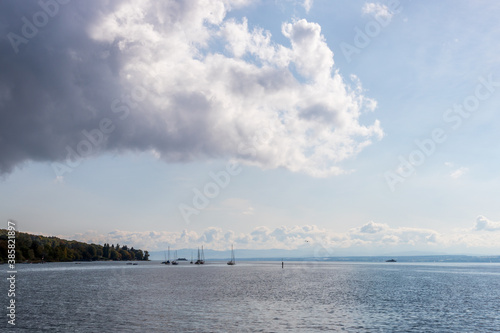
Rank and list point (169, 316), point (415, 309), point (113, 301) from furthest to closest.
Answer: point (113, 301)
point (415, 309)
point (169, 316)

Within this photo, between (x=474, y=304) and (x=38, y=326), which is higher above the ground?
(x=38, y=326)

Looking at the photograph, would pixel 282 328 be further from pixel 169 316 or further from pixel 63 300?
pixel 63 300

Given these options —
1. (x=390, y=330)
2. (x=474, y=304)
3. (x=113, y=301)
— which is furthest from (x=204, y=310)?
(x=474, y=304)

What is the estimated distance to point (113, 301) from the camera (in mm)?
80125

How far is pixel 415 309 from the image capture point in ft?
238

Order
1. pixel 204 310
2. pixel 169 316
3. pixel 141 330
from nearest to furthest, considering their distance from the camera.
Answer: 1. pixel 141 330
2. pixel 169 316
3. pixel 204 310

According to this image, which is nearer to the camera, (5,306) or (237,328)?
(237,328)

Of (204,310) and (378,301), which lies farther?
(378,301)

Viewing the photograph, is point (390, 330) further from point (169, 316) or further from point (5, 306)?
point (5, 306)

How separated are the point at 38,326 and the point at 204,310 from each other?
2599 cm

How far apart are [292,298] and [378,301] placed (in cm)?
1847

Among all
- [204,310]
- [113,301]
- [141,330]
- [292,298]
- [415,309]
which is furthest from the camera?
[292,298]

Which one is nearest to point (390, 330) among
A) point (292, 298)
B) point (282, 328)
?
point (282, 328)

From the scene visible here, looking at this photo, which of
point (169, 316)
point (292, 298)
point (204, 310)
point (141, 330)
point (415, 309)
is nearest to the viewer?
point (141, 330)
